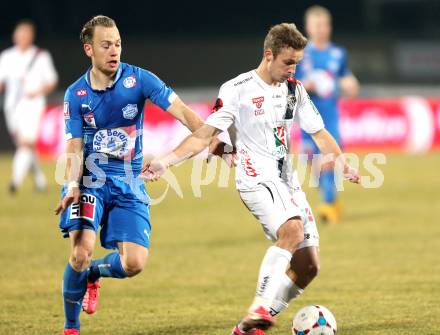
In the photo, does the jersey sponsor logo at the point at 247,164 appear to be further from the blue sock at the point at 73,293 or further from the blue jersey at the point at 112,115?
the blue sock at the point at 73,293

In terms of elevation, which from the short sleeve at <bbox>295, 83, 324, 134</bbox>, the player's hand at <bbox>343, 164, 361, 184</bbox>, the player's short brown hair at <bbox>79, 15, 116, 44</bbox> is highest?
the player's short brown hair at <bbox>79, 15, 116, 44</bbox>

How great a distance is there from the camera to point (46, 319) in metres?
7.58

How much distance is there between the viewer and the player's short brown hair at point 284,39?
6426 mm

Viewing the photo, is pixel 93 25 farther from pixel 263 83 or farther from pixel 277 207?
pixel 277 207

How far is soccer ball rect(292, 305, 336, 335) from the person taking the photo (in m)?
6.45

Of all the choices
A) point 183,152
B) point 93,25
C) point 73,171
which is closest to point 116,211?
point 73,171

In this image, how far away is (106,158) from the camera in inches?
277

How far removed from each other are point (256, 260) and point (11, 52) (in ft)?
25.8

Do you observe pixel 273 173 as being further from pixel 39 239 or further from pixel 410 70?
pixel 410 70

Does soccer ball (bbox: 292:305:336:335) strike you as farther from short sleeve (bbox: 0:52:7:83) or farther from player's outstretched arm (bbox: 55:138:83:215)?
short sleeve (bbox: 0:52:7:83)

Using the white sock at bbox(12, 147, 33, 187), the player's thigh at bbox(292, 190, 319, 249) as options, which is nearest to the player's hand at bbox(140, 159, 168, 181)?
the player's thigh at bbox(292, 190, 319, 249)

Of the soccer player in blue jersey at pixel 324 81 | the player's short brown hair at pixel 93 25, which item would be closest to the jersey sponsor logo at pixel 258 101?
the player's short brown hair at pixel 93 25

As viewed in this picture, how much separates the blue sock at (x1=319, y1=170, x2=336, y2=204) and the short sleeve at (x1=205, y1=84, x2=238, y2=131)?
628cm

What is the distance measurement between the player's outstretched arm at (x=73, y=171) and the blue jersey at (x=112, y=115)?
69mm
